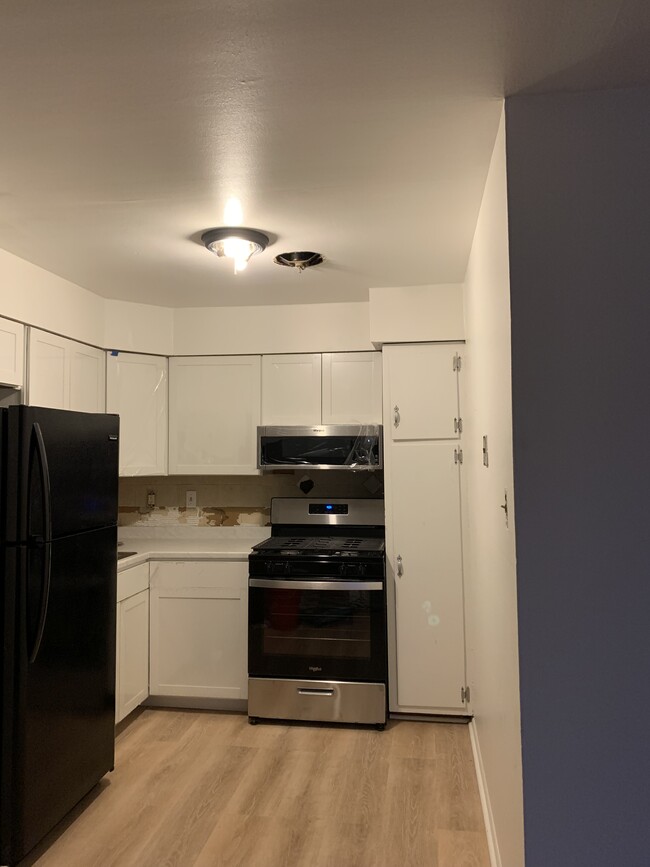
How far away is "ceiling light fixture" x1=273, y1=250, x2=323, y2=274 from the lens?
2.97m

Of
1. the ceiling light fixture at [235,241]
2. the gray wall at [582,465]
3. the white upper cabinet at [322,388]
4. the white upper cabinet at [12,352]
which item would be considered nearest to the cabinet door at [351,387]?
the white upper cabinet at [322,388]

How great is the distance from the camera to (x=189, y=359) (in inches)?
158

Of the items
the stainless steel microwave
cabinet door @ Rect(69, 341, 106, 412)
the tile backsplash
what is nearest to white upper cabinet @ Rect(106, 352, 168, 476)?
cabinet door @ Rect(69, 341, 106, 412)

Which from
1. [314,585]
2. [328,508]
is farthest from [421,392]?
[314,585]

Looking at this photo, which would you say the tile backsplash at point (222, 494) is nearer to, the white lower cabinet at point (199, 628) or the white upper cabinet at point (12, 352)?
the white lower cabinet at point (199, 628)

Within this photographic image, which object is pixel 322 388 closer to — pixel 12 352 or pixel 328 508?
pixel 328 508

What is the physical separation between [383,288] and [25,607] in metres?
2.30

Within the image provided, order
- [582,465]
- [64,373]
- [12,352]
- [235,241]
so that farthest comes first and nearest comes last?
[64,373] < [12,352] < [235,241] < [582,465]

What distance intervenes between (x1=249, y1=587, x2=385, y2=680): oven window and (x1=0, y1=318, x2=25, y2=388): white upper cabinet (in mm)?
1587

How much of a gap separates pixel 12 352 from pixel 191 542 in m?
1.68

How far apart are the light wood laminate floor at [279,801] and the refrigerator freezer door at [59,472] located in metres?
1.12

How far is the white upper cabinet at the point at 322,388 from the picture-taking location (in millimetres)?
3818

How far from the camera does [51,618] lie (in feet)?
7.98

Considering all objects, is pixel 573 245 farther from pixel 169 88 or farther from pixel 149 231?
pixel 149 231
